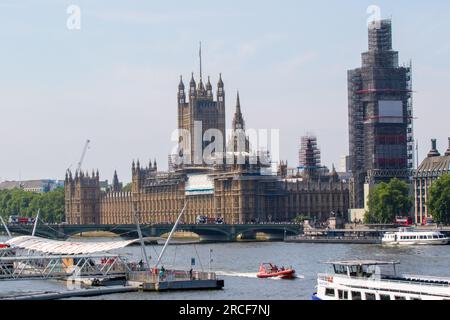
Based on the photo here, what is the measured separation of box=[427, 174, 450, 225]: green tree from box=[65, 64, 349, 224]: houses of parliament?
2183cm

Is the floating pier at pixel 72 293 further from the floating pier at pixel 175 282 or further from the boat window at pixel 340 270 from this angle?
the boat window at pixel 340 270

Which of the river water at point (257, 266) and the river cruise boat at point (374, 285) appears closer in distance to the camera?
the river cruise boat at point (374, 285)

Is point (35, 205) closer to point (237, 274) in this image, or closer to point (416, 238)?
point (416, 238)

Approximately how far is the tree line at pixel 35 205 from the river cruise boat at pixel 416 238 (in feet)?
254

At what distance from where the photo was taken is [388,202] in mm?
105562

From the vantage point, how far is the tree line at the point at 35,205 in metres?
159

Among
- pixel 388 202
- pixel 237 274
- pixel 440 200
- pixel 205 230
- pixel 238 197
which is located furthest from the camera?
pixel 238 197

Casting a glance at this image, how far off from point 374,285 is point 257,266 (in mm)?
34290

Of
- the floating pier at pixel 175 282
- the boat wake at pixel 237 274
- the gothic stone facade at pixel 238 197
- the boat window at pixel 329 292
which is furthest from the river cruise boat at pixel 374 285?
the gothic stone facade at pixel 238 197

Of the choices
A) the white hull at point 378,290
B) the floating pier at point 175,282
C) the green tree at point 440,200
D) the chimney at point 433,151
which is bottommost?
the floating pier at point 175,282

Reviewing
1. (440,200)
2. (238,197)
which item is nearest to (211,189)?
(238,197)

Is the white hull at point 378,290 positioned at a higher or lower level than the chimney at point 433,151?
lower

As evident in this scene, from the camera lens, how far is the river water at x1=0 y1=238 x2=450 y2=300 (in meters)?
38.1
